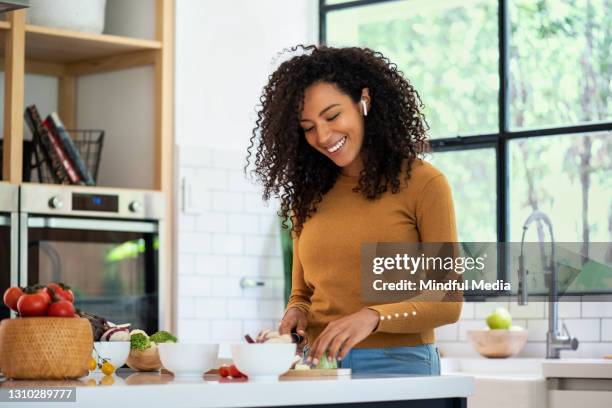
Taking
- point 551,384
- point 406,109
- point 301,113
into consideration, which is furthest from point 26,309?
point 551,384

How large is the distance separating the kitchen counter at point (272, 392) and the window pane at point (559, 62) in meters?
2.85

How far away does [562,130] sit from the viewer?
4.89 metres

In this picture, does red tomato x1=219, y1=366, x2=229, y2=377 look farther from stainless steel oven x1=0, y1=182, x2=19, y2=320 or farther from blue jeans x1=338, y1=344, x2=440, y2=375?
stainless steel oven x1=0, y1=182, x2=19, y2=320

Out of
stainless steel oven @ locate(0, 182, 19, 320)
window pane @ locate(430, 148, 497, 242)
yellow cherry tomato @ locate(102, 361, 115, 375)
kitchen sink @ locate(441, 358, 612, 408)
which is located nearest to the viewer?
yellow cherry tomato @ locate(102, 361, 115, 375)

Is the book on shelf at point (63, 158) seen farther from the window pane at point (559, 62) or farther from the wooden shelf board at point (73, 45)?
the window pane at point (559, 62)

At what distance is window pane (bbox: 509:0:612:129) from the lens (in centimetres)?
482

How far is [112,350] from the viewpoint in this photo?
2.44 m

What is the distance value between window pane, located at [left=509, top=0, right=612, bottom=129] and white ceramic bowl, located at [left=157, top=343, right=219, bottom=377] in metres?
3.07

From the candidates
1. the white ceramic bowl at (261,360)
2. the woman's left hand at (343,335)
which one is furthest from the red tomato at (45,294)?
the woman's left hand at (343,335)

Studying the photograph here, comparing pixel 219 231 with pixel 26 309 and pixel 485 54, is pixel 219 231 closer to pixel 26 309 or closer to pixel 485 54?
pixel 485 54

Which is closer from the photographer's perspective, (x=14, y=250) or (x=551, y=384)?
(x=551, y=384)

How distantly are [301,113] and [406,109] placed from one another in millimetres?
261

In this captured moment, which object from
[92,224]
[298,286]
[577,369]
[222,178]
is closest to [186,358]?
[298,286]

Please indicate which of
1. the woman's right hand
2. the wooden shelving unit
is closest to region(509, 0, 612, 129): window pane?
the wooden shelving unit
